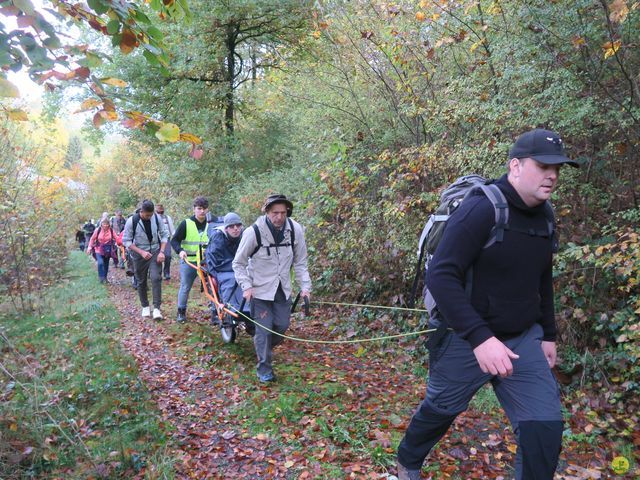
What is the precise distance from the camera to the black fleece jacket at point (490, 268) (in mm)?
2629

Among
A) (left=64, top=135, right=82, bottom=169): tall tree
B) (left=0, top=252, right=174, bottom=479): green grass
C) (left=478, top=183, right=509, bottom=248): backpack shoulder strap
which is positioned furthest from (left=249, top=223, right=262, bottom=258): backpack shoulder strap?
(left=64, top=135, right=82, bottom=169): tall tree

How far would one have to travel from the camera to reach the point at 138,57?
50.7ft

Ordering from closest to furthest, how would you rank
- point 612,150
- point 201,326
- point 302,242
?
point 612,150
point 302,242
point 201,326

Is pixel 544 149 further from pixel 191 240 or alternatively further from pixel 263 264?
pixel 191 240

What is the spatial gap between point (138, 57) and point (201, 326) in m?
11.0

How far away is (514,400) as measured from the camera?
2662mm

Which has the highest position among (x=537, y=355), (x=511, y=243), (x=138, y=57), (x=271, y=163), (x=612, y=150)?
(x=138, y=57)

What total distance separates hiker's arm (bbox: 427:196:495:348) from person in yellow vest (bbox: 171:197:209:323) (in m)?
6.49

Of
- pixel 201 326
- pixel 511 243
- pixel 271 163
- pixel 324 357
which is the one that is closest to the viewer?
pixel 511 243

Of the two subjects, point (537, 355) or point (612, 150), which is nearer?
point (537, 355)

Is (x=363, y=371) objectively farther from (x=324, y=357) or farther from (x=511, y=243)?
(x=511, y=243)

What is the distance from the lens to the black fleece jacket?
8.63 ft

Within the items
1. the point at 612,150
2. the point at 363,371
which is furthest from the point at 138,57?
the point at 612,150

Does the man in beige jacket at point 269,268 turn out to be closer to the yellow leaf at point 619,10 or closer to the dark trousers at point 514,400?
the dark trousers at point 514,400
